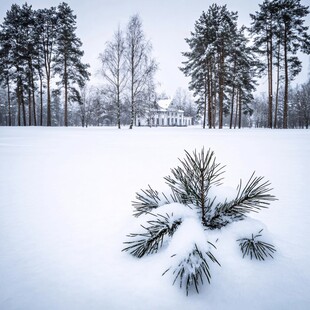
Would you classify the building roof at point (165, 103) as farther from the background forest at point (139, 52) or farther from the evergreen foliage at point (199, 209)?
the evergreen foliage at point (199, 209)

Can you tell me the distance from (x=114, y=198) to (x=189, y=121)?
8931 centimetres

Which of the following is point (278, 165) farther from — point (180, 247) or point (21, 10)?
point (21, 10)

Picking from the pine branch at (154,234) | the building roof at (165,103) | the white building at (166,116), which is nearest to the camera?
the pine branch at (154,234)

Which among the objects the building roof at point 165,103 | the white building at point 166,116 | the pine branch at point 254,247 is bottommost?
the pine branch at point 254,247

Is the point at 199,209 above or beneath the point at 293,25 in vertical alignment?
beneath

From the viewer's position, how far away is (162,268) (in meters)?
1.13

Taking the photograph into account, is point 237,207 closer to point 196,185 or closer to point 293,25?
point 196,185

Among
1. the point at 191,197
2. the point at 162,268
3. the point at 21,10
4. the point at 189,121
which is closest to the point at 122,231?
the point at 162,268

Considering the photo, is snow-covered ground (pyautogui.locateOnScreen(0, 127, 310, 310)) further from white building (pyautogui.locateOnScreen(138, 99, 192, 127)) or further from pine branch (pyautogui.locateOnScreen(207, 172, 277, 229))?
white building (pyautogui.locateOnScreen(138, 99, 192, 127))

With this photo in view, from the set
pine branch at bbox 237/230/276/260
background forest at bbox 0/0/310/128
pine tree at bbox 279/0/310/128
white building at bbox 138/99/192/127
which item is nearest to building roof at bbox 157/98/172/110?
white building at bbox 138/99/192/127

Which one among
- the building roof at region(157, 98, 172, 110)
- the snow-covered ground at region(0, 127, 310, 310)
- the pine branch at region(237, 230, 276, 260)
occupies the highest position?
the building roof at region(157, 98, 172, 110)

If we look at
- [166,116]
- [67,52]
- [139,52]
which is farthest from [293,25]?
[166,116]

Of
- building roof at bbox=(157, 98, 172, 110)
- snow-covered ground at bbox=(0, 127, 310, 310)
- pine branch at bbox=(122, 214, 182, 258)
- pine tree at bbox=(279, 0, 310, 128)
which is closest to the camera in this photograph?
snow-covered ground at bbox=(0, 127, 310, 310)

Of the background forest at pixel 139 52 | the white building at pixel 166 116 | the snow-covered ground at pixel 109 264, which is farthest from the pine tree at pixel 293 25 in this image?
the white building at pixel 166 116
